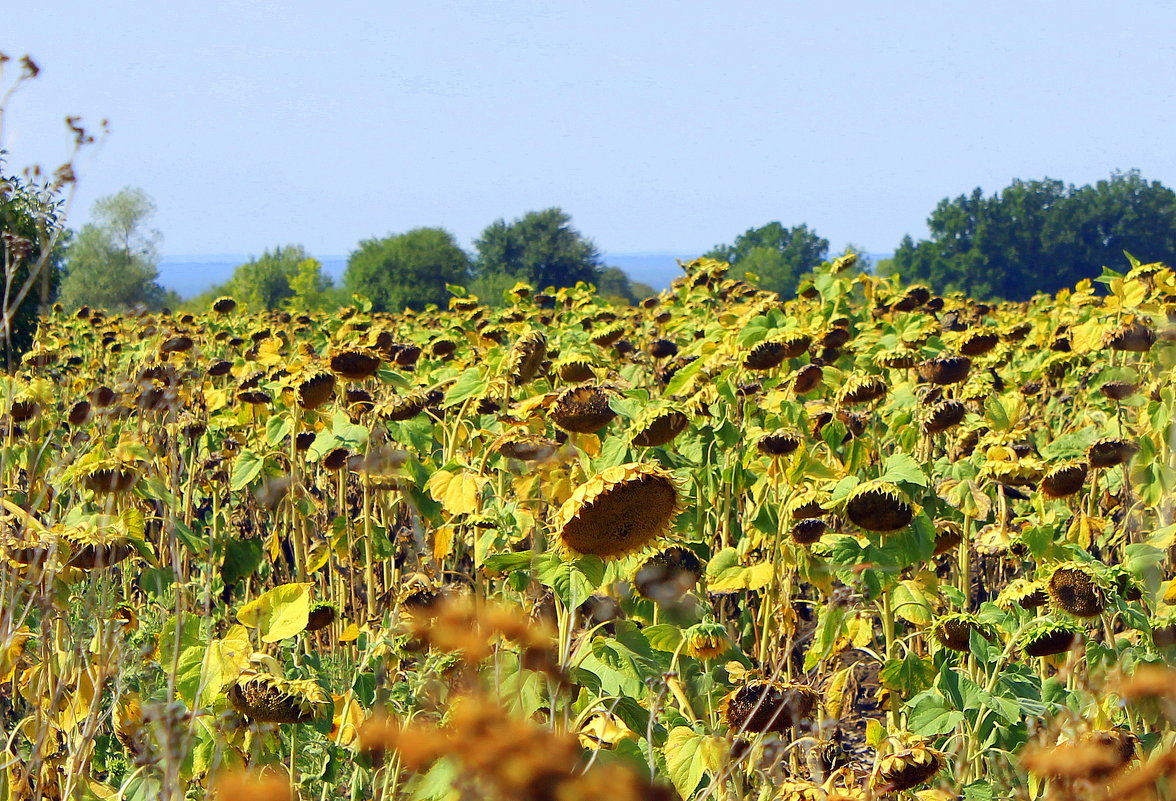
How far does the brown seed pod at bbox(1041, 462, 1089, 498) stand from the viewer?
3305 mm

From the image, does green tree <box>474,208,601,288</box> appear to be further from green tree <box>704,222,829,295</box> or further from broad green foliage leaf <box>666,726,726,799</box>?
broad green foliage leaf <box>666,726,726,799</box>

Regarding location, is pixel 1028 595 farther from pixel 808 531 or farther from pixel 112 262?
pixel 112 262

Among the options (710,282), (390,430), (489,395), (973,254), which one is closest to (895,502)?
(489,395)

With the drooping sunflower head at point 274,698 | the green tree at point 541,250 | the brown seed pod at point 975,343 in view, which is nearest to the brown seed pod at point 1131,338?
the brown seed pod at point 975,343

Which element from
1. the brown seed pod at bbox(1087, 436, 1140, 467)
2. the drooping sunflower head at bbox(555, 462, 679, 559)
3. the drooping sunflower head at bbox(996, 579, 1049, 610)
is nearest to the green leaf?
the drooping sunflower head at bbox(996, 579, 1049, 610)

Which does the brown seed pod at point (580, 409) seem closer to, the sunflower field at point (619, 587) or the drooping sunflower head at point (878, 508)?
the sunflower field at point (619, 587)

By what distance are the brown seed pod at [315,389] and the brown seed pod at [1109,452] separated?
2.22 meters

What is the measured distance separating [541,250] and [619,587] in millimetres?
52636

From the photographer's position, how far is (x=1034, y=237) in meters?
73.6

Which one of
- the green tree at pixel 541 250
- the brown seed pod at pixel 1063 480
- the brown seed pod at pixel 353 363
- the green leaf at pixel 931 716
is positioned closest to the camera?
the green leaf at pixel 931 716

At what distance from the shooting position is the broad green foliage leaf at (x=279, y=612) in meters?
2.11

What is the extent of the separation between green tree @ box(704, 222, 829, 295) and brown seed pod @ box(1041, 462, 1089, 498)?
56135 millimetres

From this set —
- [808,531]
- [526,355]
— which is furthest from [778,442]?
[526,355]

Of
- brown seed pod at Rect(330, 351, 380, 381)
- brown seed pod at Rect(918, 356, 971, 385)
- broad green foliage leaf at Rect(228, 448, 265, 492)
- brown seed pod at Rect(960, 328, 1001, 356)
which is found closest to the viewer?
brown seed pod at Rect(330, 351, 380, 381)
